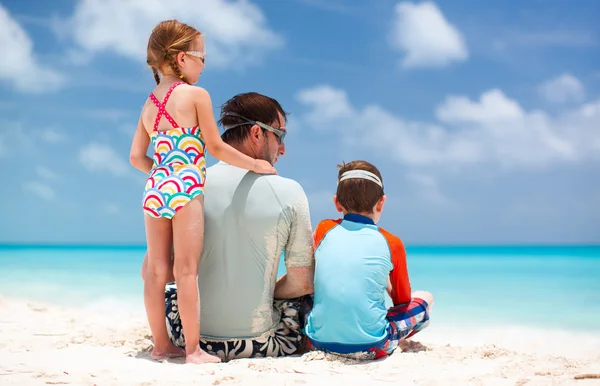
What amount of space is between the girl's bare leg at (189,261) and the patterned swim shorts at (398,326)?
0.67m

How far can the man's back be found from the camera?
2.91 metres

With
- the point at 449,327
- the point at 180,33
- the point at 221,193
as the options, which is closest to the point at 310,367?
the point at 221,193

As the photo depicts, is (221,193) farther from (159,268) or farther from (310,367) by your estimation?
(310,367)

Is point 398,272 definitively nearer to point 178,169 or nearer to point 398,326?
point 398,326

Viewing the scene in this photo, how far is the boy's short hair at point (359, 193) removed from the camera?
10.1 ft

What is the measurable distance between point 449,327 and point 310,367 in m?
3.84

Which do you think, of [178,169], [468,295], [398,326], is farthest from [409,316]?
[468,295]

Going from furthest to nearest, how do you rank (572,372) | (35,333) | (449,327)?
(449,327) < (35,333) < (572,372)

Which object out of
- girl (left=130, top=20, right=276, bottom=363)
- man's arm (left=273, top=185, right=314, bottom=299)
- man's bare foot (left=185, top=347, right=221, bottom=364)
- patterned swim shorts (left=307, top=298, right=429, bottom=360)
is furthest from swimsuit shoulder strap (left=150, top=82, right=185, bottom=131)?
patterned swim shorts (left=307, top=298, right=429, bottom=360)

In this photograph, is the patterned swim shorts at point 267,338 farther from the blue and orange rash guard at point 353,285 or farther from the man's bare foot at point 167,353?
the blue and orange rash guard at point 353,285

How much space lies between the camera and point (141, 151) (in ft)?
10.2

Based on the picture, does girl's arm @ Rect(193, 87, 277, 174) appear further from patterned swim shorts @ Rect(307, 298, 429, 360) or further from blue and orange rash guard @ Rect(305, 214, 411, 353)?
patterned swim shorts @ Rect(307, 298, 429, 360)

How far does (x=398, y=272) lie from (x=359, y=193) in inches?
19.5

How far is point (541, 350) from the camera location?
4195 mm
